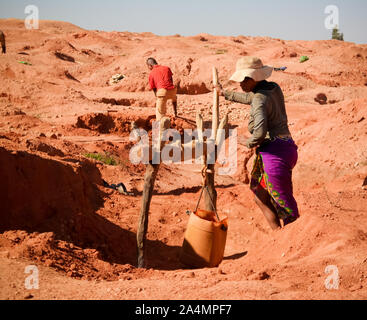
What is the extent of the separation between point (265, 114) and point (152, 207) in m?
3.45

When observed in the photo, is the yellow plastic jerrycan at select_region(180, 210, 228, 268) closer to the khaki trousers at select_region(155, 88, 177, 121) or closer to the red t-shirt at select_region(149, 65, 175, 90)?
the khaki trousers at select_region(155, 88, 177, 121)

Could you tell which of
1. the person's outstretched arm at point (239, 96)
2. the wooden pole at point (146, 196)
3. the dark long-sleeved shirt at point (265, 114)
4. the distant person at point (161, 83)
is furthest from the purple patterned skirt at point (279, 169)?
the distant person at point (161, 83)

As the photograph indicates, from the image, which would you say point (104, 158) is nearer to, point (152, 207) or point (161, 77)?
point (152, 207)

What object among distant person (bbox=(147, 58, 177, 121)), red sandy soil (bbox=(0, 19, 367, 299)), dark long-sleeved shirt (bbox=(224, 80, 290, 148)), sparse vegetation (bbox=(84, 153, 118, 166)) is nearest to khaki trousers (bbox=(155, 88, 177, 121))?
distant person (bbox=(147, 58, 177, 121))

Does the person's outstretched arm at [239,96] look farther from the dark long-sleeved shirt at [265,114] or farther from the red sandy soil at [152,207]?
the red sandy soil at [152,207]

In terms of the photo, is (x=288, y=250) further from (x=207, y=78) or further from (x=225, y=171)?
(x=207, y=78)

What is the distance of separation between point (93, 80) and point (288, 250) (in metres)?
17.0

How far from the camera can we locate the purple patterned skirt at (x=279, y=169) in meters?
4.23

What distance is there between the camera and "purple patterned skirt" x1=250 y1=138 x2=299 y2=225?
4227 millimetres

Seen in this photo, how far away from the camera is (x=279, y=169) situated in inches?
166

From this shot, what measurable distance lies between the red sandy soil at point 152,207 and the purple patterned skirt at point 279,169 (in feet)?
0.68

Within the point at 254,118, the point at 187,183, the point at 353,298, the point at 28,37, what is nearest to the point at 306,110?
the point at 187,183

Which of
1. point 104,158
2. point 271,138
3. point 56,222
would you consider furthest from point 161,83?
point 271,138

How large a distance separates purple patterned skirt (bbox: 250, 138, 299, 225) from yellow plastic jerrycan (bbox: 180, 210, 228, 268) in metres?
0.67
